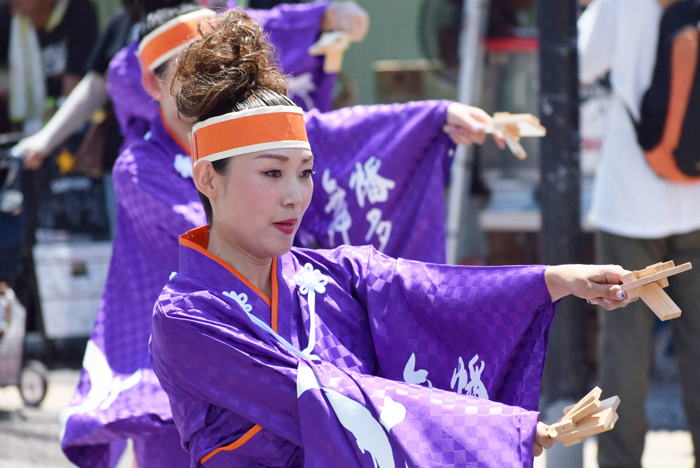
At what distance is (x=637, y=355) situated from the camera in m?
2.95

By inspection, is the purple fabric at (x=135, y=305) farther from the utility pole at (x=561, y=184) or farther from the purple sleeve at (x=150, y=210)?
the utility pole at (x=561, y=184)

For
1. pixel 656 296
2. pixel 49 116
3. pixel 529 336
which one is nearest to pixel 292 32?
pixel 529 336

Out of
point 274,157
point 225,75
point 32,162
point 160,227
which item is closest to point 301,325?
point 274,157

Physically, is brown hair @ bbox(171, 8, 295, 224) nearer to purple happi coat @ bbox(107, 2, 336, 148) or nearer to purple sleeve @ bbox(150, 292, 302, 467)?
purple sleeve @ bbox(150, 292, 302, 467)

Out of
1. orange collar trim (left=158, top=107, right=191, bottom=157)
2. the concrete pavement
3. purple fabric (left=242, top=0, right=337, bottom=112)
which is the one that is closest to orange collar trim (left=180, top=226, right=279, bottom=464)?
orange collar trim (left=158, top=107, right=191, bottom=157)

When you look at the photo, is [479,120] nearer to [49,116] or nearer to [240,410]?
[240,410]

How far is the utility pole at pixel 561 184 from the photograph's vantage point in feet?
9.08

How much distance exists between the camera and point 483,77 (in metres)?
4.52

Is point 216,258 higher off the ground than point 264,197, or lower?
lower

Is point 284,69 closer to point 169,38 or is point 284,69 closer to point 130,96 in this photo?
point 130,96

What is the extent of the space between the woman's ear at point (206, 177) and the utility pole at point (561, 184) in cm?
147

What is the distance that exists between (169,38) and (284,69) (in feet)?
2.24

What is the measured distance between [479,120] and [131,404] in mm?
A: 1182

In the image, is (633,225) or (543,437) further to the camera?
(633,225)
